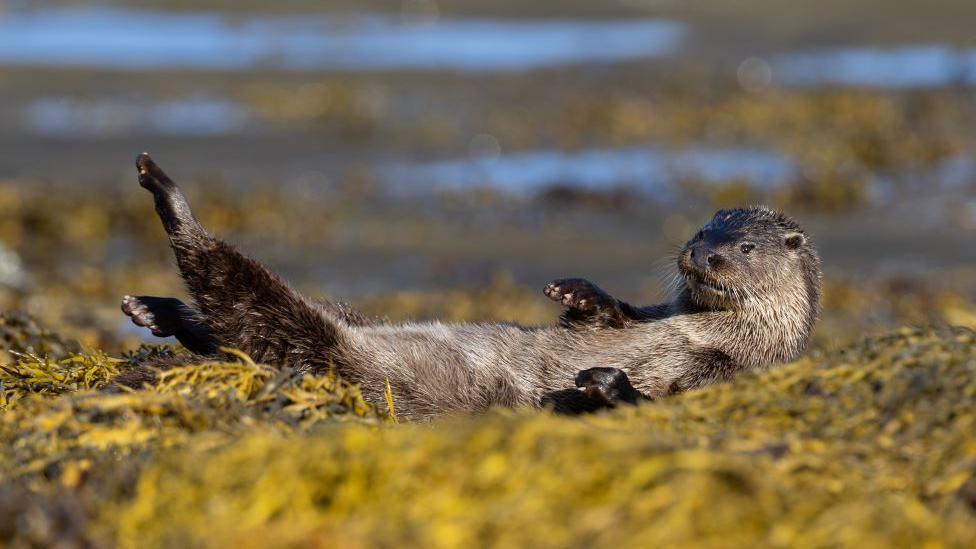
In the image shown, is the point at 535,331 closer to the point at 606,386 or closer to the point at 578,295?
the point at 578,295

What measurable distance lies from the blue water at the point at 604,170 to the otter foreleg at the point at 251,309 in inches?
313

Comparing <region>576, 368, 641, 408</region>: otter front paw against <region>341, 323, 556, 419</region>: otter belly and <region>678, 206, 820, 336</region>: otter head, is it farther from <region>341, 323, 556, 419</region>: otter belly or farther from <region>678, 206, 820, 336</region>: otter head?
<region>678, 206, 820, 336</region>: otter head

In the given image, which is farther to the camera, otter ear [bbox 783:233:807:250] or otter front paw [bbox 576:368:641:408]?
otter ear [bbox 783:233:807:250]

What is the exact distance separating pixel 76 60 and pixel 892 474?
15.3 metres

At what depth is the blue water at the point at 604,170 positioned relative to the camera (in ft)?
38.7

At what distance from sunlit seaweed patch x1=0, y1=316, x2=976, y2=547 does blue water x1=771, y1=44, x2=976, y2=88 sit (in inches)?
490

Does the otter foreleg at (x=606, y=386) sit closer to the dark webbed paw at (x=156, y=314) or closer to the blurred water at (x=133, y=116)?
the dark webbed paw at (x=156, y=314)

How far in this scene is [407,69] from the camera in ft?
52.9

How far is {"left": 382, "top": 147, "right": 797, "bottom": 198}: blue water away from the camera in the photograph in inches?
465

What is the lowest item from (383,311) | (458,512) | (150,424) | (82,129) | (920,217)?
(458,512)

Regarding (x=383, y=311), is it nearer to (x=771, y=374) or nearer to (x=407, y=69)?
(x=771, y=374)

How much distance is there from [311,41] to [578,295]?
46.7 ft

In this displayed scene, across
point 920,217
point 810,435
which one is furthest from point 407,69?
point 810,435

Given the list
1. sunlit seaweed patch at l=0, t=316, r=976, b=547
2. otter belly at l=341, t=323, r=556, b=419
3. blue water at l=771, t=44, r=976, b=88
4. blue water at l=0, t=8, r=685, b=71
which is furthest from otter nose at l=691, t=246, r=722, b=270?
blue water at l=0, t=8, r=685, b=71
